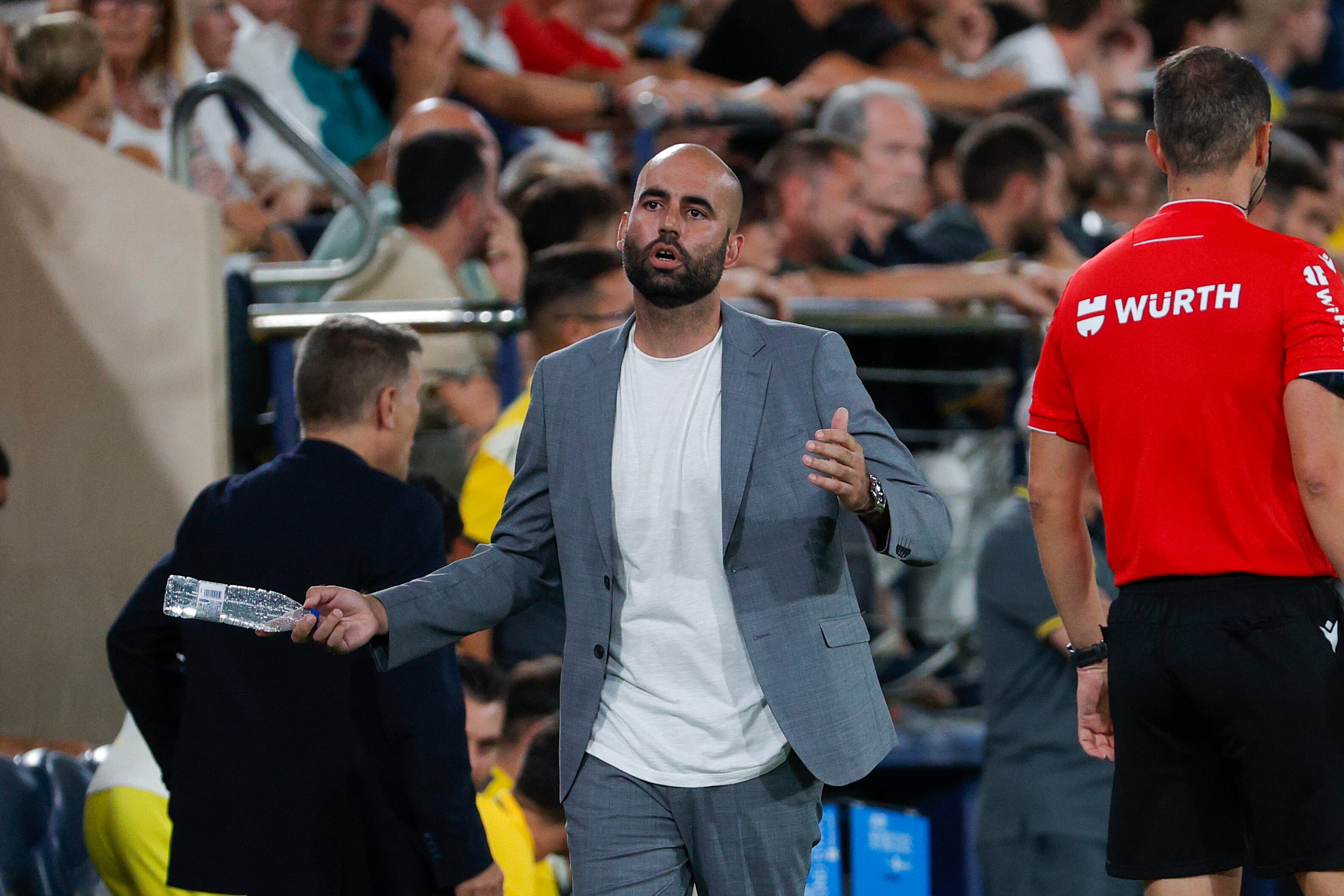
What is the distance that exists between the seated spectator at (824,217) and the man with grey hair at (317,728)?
2879mm

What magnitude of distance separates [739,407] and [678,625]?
15.2 inches

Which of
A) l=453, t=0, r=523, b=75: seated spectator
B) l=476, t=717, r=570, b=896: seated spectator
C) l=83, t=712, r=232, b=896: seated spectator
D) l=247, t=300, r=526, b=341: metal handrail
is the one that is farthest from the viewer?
l=453, t=0, r=523, b=75: seated spectator

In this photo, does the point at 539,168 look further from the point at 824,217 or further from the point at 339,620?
the point at 339,620

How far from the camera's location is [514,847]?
4.20 metres

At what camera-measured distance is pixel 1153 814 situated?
2.95 m

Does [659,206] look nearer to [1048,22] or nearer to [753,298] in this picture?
[753,298]

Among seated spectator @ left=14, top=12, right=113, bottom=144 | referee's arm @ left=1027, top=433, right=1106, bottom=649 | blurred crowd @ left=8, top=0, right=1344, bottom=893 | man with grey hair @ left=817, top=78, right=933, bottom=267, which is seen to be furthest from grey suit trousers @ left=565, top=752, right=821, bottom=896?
man with grey hair @ left=817, top=78, right=933, bottom=267

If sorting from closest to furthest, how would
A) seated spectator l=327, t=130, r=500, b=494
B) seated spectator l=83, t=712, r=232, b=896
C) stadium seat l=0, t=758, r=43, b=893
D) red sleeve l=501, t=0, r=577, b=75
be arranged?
1. seated spectator l=83, t=712, r=232, b=896
2. stadium seat l=0, t=758, r=43, b=893
3. seated spectator l=327, t=130, r=500, b=494
4. red sleeve l=501, t=0, r=577, b=75

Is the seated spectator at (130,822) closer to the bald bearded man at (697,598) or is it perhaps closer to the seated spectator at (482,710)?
the seated spectator at (482,710)

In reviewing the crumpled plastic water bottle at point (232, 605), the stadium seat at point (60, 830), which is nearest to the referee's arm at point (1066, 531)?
the crumpled plastic water bottle at point (232, 605)

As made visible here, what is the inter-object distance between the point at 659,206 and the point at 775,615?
2.38 feet

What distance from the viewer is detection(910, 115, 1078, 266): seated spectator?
21.6 feet

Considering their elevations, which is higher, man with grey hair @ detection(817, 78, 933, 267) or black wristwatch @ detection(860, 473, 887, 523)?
man with grey hair @ detection(817, 78, 933, 267)

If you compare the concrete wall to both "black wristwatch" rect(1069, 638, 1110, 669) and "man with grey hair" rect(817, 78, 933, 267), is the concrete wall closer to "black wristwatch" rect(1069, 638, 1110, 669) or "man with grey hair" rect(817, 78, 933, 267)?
"black wristwatch" rect(1069, 638, 1110, 669)
